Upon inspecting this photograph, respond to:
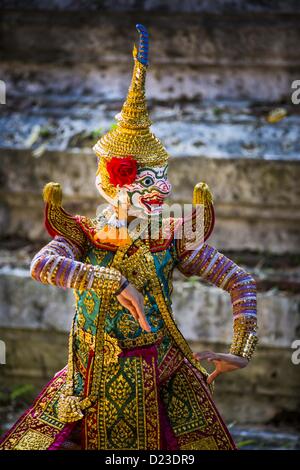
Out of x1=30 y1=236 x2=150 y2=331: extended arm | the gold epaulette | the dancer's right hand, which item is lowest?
the dancer's right hand

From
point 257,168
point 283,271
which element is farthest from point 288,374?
point 257,168

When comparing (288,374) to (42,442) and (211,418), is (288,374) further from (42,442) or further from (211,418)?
(42,442)

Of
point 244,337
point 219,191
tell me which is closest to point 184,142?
point 219,191

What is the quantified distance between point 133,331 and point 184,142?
1.99 metres

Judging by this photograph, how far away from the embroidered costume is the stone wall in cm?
152

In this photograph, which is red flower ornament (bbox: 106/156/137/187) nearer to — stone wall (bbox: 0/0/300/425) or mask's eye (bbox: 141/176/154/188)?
mask's eye (bbox: 141/176/154/188)

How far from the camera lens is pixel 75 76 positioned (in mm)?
5469

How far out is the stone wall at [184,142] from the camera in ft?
16.0

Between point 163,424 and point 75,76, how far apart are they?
2826 millimetres

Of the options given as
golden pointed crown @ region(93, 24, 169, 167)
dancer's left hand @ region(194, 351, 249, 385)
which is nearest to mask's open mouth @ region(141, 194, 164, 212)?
golden pointed crown @ region(93, 24, 169, 167)

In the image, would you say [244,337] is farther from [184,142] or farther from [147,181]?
[184,142]

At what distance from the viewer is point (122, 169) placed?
3105mm

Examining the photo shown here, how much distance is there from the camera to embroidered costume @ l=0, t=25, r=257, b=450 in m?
3.14

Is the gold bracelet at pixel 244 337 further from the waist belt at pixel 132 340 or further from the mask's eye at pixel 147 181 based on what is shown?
the mask's eye at pixel 147 181
